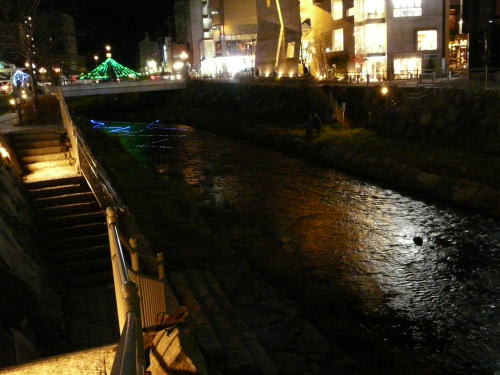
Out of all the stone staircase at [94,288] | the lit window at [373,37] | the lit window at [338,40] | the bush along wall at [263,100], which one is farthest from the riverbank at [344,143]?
the stone staircase at [94,288]

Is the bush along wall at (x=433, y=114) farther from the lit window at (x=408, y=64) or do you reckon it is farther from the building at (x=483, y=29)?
the lit window at (x=408, y=64)

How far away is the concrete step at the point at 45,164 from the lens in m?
15.0

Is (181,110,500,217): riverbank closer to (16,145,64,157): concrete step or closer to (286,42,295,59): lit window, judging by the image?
(16,145,64,157): concrete step

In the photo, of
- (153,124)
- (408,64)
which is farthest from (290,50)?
(153,124)

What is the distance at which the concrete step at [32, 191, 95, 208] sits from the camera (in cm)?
1274

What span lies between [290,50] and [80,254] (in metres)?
41.7

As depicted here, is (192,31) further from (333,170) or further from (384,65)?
(333,170)

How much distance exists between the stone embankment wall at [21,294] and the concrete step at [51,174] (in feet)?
7.45

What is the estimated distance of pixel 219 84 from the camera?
52031 millimetres

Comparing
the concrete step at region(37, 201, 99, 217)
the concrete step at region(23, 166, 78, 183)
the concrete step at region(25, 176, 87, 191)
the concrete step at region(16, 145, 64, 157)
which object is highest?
the concrete step at region(16, 145, 64, 157)

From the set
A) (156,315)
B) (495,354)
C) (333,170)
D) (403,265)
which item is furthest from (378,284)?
(333,170)

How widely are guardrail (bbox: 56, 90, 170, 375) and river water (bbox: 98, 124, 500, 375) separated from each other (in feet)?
18.0

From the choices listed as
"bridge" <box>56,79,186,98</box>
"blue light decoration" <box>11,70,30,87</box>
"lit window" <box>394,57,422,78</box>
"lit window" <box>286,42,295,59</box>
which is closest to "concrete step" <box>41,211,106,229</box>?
"lit window" <box>394,57,422,78</box>

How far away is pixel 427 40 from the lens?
39.2 metres
